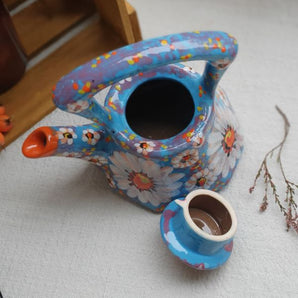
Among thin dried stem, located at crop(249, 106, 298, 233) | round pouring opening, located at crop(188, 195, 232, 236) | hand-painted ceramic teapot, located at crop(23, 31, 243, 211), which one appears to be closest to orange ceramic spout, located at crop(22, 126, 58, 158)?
hand-painted ceramic teapot, located at crop(23, 31, 243, 211)

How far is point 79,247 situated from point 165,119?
0.80ft

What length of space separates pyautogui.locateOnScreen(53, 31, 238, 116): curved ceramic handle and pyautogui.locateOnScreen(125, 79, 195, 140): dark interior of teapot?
0.13 meters

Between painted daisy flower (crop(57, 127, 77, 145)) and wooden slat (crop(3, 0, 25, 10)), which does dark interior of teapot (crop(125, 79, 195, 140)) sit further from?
wooden slat (crop(3, 0, 25, 10))

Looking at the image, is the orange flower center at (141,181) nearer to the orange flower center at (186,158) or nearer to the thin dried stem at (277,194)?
the orange flower center at (186,158)

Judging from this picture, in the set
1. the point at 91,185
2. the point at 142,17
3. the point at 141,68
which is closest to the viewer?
the point at 141,68

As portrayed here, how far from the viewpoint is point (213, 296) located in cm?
59

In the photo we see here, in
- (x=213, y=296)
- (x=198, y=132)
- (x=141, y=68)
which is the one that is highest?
(x=141, y=68)

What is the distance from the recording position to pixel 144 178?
0.58 metres

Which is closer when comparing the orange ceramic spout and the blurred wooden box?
the orange ceramic spout

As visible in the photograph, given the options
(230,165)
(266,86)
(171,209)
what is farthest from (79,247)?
(266,86)

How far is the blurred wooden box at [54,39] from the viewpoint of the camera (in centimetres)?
75

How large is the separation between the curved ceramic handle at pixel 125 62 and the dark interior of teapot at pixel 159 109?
0.43ft

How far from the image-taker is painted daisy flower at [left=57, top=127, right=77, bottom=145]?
52 centimetres

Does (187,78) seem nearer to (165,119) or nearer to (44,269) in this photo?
(165,119)
